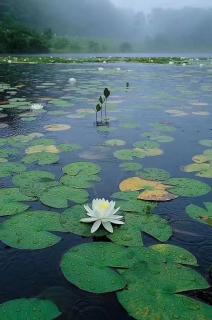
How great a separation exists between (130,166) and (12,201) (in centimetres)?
137

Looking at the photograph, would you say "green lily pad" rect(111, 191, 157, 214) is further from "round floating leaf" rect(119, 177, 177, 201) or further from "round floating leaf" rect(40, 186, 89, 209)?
"round floating leaf" rect(40, 186, 89, 209)

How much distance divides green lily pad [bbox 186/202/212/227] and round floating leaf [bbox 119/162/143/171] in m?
1.00

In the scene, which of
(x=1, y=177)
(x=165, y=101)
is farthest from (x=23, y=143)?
(x=165, y=101)

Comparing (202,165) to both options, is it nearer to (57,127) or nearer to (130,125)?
(130,125)

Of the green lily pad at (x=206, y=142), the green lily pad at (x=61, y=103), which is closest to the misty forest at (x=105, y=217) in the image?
the green lily pad at (x=206, y=142)

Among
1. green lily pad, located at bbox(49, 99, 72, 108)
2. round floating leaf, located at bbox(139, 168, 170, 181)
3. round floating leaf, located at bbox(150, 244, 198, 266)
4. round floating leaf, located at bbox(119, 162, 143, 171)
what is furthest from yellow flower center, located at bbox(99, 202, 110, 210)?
green lily pad, located at bbox(49, 99, 72, 108)

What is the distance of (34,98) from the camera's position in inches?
352

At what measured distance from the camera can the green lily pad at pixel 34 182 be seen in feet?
10.9

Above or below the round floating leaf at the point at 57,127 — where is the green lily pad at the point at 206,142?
above

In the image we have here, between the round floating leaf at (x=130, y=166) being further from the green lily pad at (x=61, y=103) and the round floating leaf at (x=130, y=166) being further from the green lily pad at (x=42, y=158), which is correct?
the green lily pad at (x=61, y=103)

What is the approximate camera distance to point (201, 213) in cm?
289

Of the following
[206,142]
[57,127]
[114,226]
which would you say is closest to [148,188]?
[114,226]

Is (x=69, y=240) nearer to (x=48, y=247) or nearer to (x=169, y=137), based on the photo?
(x=48, y=247)

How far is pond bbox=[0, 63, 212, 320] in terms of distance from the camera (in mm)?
1944
